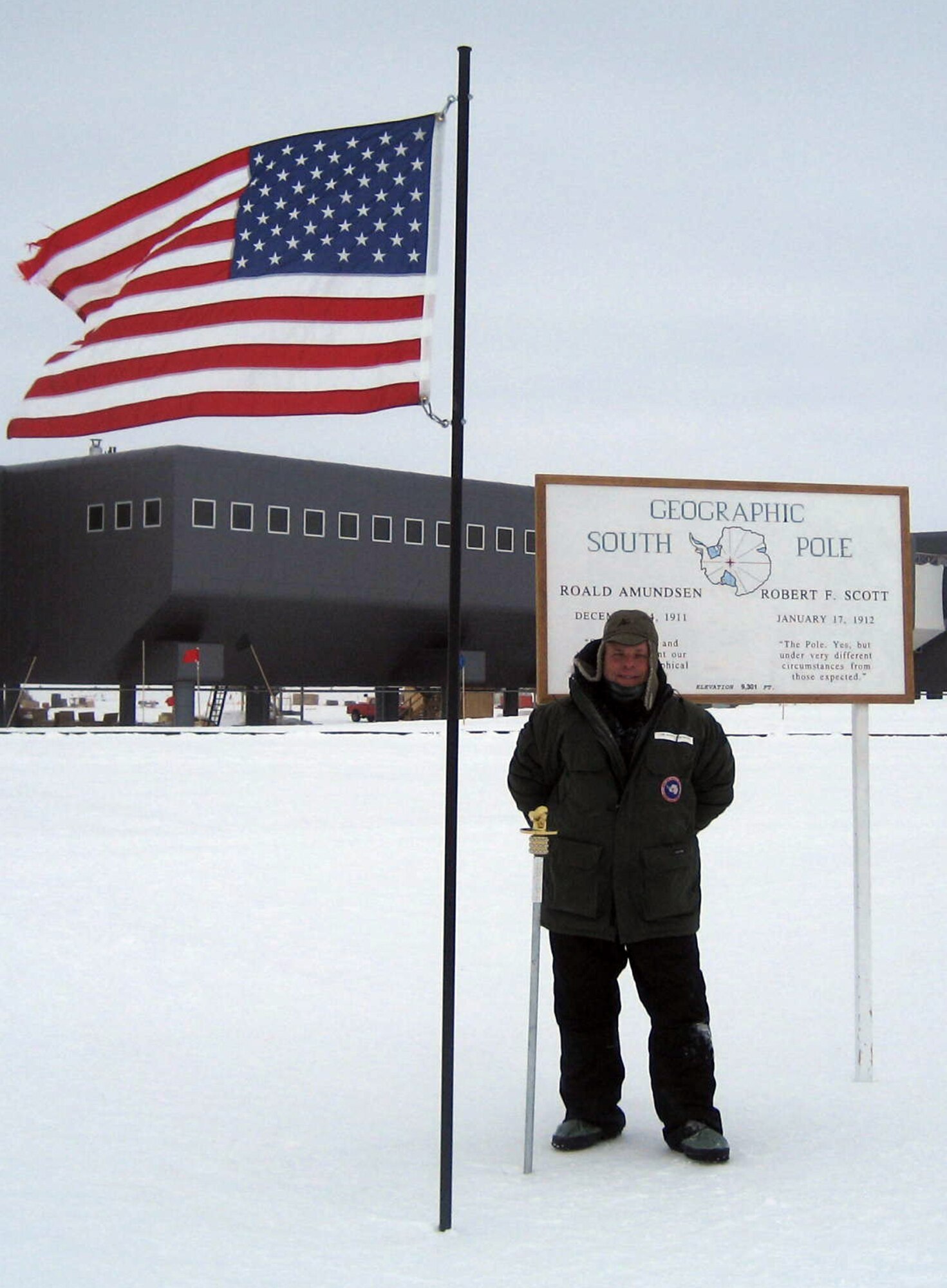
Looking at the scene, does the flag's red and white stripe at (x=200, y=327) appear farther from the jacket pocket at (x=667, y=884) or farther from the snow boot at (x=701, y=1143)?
the snow boot at (x=701, y=1143)

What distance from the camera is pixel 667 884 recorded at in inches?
210

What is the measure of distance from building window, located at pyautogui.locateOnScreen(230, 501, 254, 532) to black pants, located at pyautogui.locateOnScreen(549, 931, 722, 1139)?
4025 centimetres

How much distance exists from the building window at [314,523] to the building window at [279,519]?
23.5 inches

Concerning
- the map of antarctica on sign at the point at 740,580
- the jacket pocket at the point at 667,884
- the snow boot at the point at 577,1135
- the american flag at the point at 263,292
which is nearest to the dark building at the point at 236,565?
the american flag at the point at 263,292

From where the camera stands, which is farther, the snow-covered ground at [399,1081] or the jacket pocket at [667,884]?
the jacket pocket at [667,884]

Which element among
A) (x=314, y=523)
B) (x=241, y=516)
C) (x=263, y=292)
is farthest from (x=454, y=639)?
(x=314, y=523)

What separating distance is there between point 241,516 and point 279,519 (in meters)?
1.35

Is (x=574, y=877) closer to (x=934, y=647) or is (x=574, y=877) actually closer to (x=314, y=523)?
(x=314, y=523)

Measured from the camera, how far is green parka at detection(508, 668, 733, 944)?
210 inches

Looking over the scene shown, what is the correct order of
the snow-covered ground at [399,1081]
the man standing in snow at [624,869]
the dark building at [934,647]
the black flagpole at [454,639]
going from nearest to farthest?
the snow-covered ground at [399,1081], the black flagpole at [454,639], the man standing in snow at [624,869], the dark building at [934,647]

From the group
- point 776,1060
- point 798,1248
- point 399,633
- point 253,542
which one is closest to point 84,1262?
point 798,1248

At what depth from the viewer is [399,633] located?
1987 inches

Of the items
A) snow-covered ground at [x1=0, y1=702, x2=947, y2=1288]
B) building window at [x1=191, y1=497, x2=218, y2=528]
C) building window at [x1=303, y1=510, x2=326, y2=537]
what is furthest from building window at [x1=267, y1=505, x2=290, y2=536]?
snow-covered ground at [x1=0, y1=702, x2=947, y2=1288]

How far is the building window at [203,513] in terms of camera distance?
4394 cm
